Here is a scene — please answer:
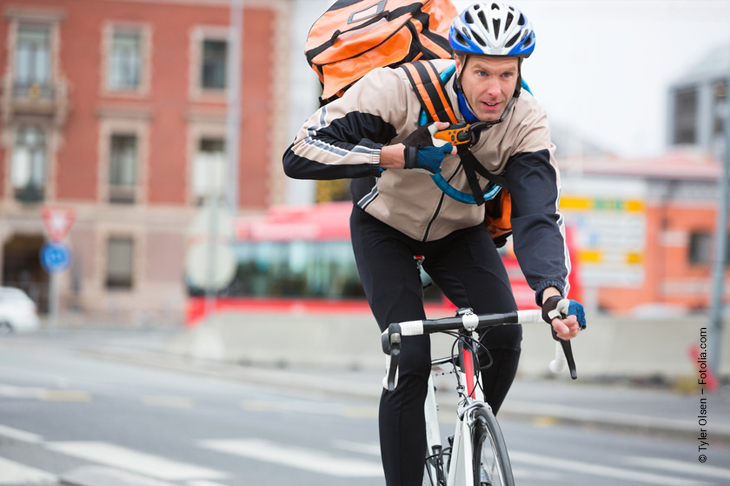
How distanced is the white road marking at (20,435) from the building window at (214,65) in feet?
111

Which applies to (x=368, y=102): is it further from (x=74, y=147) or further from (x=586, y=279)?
(x=74, y=147)

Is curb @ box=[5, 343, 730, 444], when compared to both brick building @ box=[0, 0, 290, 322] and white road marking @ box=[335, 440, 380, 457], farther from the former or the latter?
brick building @ box=[0, 0, 290, 322]

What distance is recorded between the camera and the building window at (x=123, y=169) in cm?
4069

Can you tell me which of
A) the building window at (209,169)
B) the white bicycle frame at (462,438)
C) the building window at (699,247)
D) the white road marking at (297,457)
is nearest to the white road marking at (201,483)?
the white road marking at (297,457)

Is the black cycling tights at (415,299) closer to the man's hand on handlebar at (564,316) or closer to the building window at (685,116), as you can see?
the man's hand on handlebar at (564,316)

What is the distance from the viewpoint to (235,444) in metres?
8.24

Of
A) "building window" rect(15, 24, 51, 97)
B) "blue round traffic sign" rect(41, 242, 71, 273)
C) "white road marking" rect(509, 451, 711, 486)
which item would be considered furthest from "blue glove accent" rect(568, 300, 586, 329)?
"building window" rect(15, 24, 51, 97)

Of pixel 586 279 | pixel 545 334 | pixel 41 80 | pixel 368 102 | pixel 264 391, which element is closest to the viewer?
pixel 368 102

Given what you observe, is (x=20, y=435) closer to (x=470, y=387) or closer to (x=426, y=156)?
(x=470, y=387)

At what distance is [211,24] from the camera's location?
134 ft

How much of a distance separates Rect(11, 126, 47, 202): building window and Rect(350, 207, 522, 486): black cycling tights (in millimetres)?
37882

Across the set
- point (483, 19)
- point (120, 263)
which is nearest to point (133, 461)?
point (483, 19)

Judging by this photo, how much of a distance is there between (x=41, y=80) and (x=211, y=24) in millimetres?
6630

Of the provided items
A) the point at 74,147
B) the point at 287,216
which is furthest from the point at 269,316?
the point at 74,147
